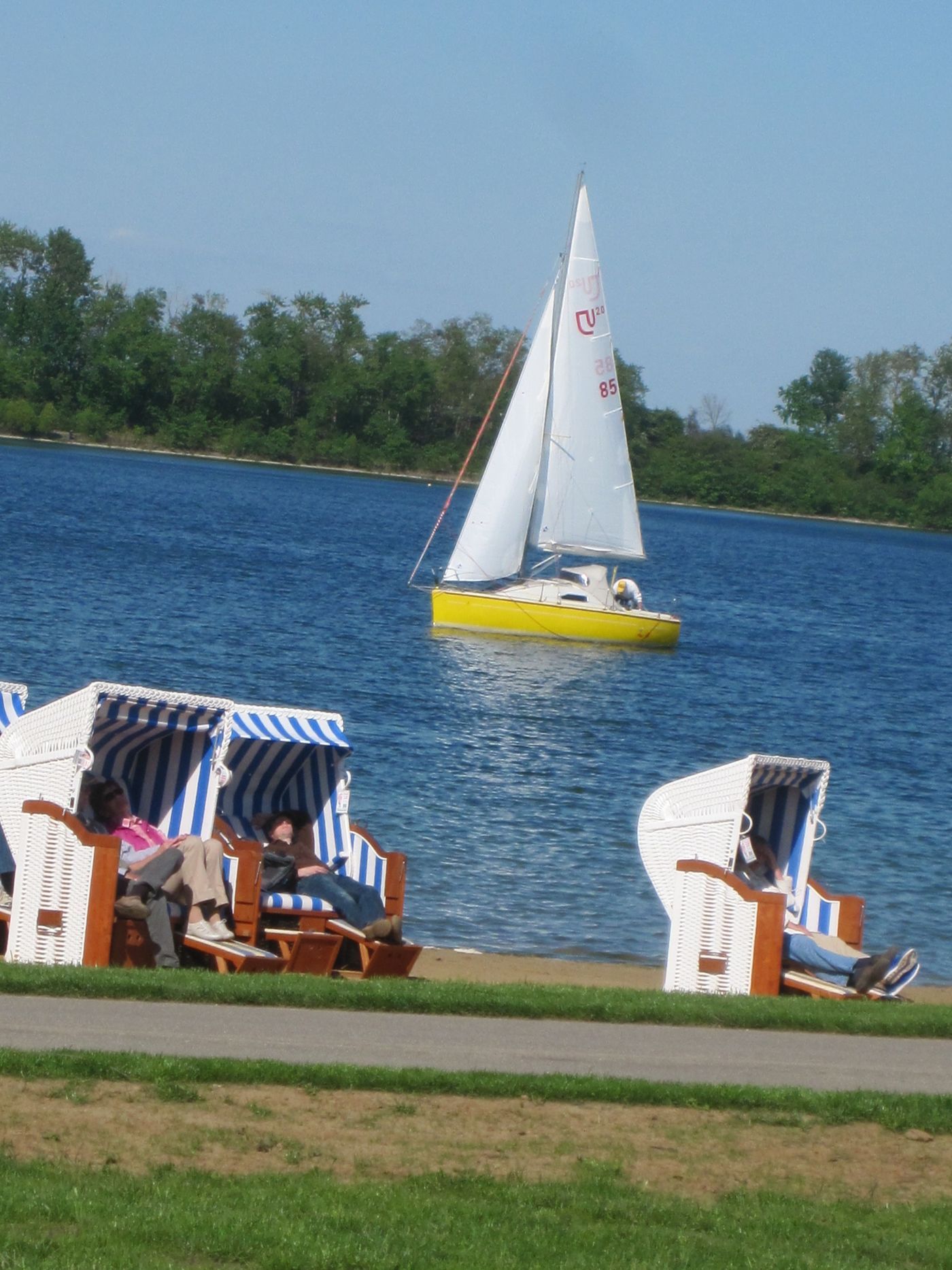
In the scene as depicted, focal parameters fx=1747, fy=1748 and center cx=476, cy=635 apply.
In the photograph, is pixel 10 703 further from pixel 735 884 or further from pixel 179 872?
pixel 735 884

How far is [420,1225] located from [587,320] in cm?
4056

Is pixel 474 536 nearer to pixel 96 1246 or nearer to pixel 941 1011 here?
pixel 941 1011

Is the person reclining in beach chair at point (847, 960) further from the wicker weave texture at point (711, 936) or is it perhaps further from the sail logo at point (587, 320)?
the sail logo at point (587, 320)

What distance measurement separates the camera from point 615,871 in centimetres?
1952

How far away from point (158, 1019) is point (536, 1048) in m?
2.02

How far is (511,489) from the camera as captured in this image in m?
44.4

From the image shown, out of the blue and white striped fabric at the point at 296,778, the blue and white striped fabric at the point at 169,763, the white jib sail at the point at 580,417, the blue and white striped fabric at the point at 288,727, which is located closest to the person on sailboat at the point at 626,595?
the white jib sail at the point at 580,417

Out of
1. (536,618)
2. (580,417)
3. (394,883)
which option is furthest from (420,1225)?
(580,417)

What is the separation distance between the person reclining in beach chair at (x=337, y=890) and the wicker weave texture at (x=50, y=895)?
2.15 metres

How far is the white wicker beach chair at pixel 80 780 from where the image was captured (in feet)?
36.5

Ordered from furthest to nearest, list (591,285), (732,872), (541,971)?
(591,285) → (541,971) → (732,872)

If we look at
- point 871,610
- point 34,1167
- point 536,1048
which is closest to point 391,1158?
point 34,1167

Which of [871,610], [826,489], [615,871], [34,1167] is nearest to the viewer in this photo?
[34,1167]

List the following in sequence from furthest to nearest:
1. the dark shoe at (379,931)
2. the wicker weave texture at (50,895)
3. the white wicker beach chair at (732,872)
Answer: the dark shoe at (379,931) → the white wicker beach chair at (732,872) → the wicker weave texture at (50,895)
